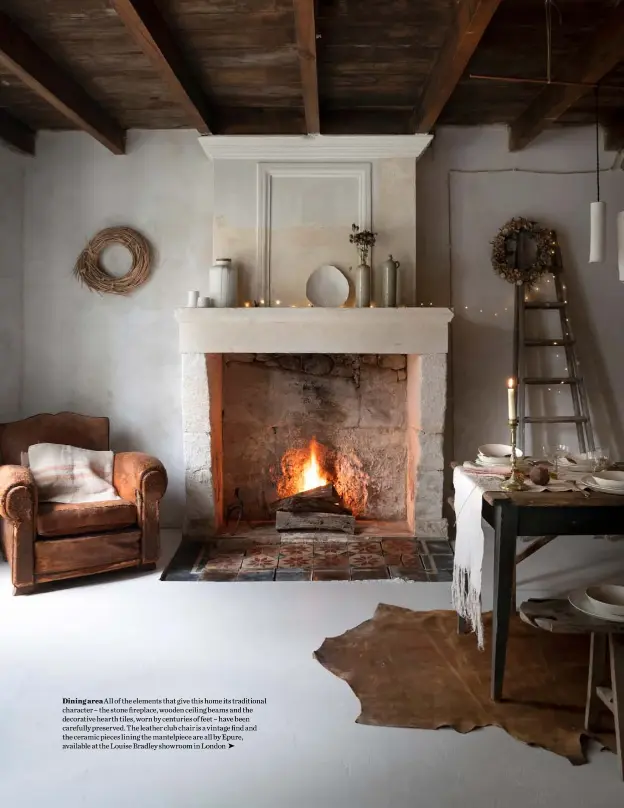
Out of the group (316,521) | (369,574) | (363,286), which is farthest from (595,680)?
(363,286)

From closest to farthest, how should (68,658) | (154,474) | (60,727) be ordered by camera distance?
(60,727)
(68,658)
(154,474)

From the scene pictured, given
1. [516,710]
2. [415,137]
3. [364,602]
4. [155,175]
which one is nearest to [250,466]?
[364,602]

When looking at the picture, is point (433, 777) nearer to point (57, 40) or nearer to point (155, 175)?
point (57, 40)

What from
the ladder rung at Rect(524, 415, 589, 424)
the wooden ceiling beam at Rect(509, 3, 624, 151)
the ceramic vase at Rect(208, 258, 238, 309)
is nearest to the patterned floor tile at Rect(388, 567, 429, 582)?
the ladder rung at Rect(524, 415, 589, 424)

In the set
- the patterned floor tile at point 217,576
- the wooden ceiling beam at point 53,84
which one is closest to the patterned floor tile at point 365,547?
the patterned floor tile at point 217,576

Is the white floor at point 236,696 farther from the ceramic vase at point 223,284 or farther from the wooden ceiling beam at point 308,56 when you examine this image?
the wooden ceiling beam at point 308,56

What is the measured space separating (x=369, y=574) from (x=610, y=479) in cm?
163

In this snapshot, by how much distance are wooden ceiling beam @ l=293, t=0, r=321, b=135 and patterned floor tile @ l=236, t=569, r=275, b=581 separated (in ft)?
8.87

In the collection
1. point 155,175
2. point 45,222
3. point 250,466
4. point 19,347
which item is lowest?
point 250,466

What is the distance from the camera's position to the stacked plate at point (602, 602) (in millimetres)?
2125

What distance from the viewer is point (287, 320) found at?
4234 millimetres

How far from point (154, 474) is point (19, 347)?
1714mm

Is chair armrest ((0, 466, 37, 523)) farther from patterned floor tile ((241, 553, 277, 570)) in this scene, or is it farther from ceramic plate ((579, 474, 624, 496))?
ceramic plate ((579, 474, 624, 496))

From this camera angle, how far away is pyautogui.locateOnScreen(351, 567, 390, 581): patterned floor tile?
3.69 m
